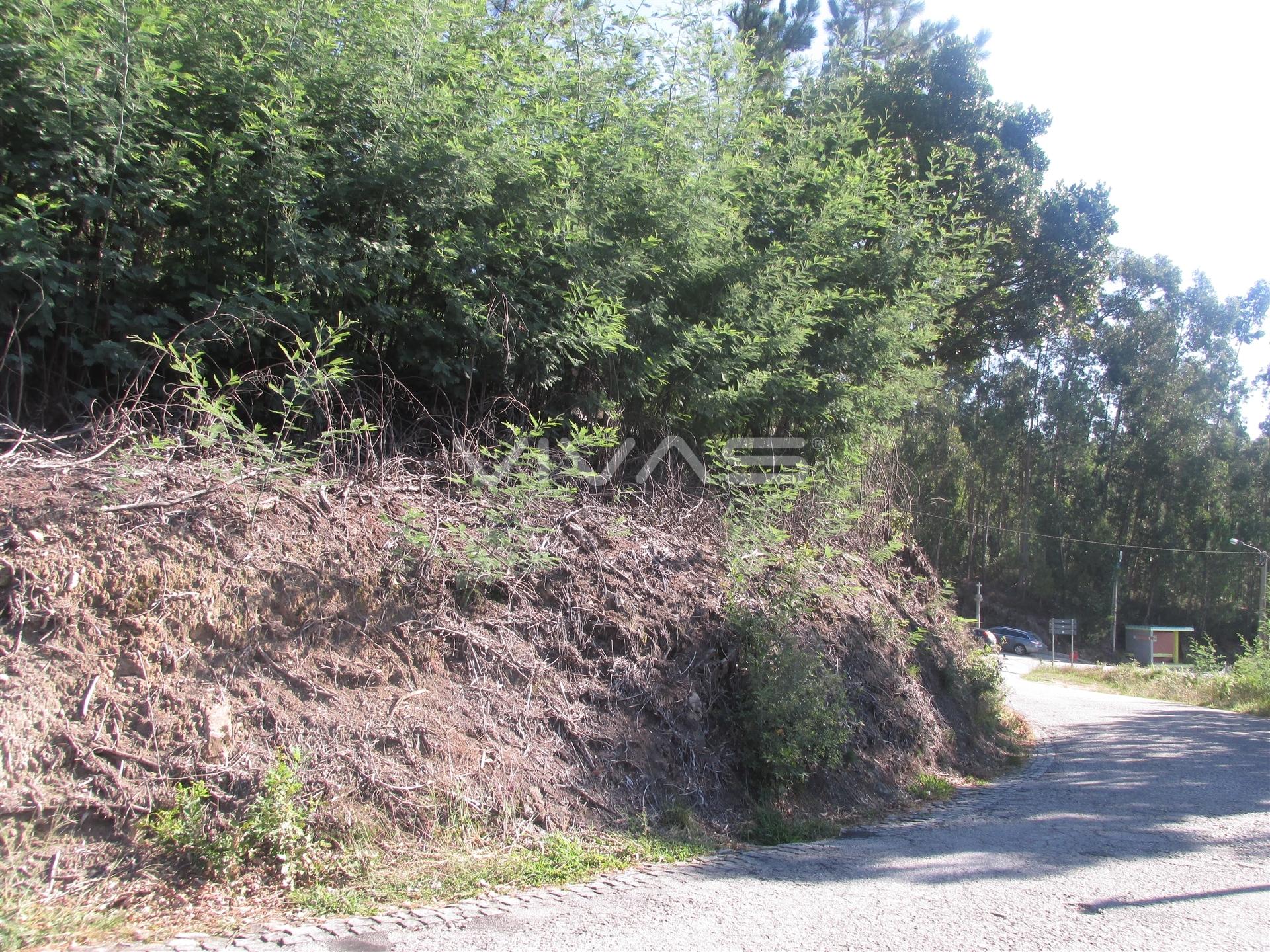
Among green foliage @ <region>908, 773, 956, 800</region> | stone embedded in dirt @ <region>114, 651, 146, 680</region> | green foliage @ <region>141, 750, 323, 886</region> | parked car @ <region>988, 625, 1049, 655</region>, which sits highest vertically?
stone embedded in dirt @ <region>114, 651, 146, 680</region>

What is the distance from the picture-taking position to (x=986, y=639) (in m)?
15.4

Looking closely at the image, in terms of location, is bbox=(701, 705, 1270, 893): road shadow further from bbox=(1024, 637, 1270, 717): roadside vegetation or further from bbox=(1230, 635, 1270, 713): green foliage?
bbox=(1024, 637, 1270, 717): roadside vegetation

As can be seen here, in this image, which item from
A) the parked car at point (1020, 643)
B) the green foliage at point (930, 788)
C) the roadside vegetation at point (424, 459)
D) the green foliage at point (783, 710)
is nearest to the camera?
the roadside vegetation at point (424, 459)

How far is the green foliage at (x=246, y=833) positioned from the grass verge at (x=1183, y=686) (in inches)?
853

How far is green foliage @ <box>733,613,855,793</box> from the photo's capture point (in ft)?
24.0

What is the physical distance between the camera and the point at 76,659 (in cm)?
493

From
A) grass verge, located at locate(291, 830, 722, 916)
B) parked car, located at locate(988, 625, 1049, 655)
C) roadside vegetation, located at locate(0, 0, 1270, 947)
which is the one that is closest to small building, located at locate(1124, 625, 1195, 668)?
parked car, located at locate(988, 625, 1049, 655)

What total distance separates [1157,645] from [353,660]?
50251 millimetres

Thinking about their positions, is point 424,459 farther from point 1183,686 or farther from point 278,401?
point 1183,686

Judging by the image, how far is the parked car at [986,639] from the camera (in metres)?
13.8

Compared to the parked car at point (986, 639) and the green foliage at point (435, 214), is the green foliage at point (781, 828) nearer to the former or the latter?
the green foliage at point (435, 214)

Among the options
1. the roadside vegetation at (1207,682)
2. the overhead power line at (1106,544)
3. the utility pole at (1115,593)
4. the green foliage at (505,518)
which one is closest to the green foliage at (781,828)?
the green foliage at (505,518)

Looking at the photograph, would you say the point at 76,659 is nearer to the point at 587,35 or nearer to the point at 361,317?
the point at 361,317

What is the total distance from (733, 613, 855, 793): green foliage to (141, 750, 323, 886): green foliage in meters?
3.73
